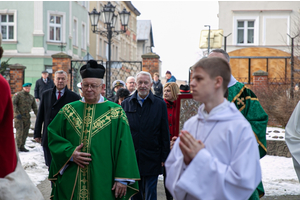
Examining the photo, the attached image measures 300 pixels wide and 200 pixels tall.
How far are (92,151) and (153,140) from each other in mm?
1678

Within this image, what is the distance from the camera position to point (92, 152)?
13.8ft

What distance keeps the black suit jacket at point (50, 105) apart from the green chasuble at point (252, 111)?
3.71 m

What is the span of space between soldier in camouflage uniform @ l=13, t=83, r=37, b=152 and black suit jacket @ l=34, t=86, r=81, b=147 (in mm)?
4798

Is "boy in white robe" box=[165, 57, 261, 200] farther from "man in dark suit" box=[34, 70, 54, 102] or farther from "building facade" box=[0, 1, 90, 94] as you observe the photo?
"building facade" box=[0, 1, 90, 94]

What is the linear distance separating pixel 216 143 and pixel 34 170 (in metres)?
7.96

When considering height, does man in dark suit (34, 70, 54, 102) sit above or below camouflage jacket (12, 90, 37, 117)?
above

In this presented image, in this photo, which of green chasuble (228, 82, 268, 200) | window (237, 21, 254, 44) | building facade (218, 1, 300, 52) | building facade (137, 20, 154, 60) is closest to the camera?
green chasuble (228, 82, 268, 200)

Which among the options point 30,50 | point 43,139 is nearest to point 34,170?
point 43,139

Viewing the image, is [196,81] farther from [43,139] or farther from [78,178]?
[43,139]

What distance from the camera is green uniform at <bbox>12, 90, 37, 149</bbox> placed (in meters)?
11.9

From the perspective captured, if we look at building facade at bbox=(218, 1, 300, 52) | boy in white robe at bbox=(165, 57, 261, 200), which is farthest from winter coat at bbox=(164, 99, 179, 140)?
building facade at bbox=(218, 1, 300, 52)

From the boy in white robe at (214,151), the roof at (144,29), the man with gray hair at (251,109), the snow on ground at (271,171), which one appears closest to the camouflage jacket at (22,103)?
the snow on ground at (271,171)

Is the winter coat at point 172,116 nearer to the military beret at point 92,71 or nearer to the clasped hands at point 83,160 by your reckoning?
the military beret at point 92,71

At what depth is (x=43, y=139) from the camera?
23.5 feet
